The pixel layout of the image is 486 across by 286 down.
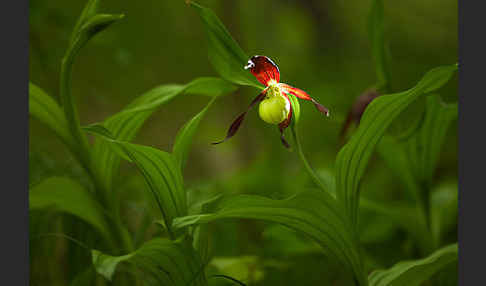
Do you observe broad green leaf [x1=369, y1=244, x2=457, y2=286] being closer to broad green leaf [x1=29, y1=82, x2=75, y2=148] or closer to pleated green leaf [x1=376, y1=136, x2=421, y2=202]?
pleated green leaf [x1=376, y1=136, x2=421, y2=202]

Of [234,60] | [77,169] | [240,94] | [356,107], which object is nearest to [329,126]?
[240,94]

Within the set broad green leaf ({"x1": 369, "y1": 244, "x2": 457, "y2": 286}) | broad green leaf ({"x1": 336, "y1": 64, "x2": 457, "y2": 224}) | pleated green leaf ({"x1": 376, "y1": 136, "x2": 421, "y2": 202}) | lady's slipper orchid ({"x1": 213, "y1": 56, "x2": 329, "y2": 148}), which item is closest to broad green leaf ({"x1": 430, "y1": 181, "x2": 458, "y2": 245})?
pleated green leaf ({"x1": 376, "y1": 136, "x2": 421, "y2": 202})

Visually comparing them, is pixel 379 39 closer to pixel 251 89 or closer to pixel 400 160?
pixel 400 160

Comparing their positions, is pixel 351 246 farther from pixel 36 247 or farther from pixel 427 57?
pixel 427 57

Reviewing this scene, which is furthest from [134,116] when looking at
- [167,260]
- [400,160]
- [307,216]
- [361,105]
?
[400,160]

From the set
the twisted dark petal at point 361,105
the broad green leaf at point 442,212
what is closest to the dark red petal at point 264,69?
the twisted dark petal at point 361,105
